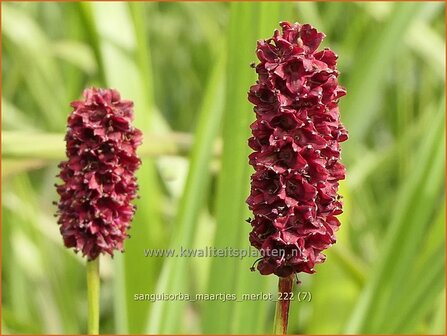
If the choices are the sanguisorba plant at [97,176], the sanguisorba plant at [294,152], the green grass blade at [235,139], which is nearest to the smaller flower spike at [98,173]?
the sanguisorba plant at [97,176]

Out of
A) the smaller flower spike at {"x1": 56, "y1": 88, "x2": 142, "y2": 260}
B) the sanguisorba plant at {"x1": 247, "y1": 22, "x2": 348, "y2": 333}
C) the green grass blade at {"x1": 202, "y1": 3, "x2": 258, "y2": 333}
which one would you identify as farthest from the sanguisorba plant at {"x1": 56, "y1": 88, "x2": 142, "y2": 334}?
the green grass blade at {"x1": 202, "y1": 3, "x2": 258, "y2": 333}

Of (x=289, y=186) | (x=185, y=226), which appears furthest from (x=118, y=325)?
(x=289, y=186)

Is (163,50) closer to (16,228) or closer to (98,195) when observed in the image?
(16,228)

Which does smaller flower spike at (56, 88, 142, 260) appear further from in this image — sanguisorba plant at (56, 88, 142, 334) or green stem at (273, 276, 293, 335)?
green stem at (273, 276, 293, 335)

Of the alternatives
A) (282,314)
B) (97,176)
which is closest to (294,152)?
(282,314)

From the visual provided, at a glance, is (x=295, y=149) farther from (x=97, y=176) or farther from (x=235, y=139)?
(x=235, y=139)
